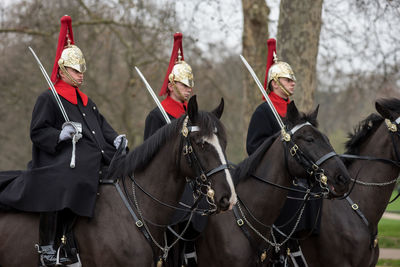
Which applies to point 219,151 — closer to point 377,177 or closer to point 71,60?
point 71,60

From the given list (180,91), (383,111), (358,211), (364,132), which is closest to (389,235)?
(364,132)

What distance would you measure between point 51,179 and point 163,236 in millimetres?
1160

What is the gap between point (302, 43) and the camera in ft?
34.9

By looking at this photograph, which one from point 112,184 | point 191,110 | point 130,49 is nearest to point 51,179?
point 112,184

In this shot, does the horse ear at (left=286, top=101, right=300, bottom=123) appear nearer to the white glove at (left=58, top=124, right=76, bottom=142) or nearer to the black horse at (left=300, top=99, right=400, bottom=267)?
the black horse at (left=300, top=99, right=400, bottom=267)

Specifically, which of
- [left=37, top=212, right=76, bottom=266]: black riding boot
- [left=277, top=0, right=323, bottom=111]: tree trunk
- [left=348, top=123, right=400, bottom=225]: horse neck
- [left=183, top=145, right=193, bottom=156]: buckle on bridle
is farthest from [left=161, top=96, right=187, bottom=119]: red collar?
[left=277, top=0, right=323, bottom=111]: tree trunk

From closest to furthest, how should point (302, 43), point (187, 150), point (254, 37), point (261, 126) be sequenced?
point (187, 150)
point (261, 126)
point (302, 43)
point (254, 37)

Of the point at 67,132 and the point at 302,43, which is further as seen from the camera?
the point at 302,43

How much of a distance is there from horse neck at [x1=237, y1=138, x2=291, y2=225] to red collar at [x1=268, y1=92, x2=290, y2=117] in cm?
80

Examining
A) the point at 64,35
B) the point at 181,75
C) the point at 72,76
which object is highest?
the point at 64,35

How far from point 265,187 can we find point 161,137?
1.34 m

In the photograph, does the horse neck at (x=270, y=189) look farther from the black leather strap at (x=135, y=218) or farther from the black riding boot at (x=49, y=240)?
the black riding boot at (x=49, y=240)

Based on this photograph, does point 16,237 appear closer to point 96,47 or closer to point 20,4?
point 20,4

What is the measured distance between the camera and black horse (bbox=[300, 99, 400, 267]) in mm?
6512
